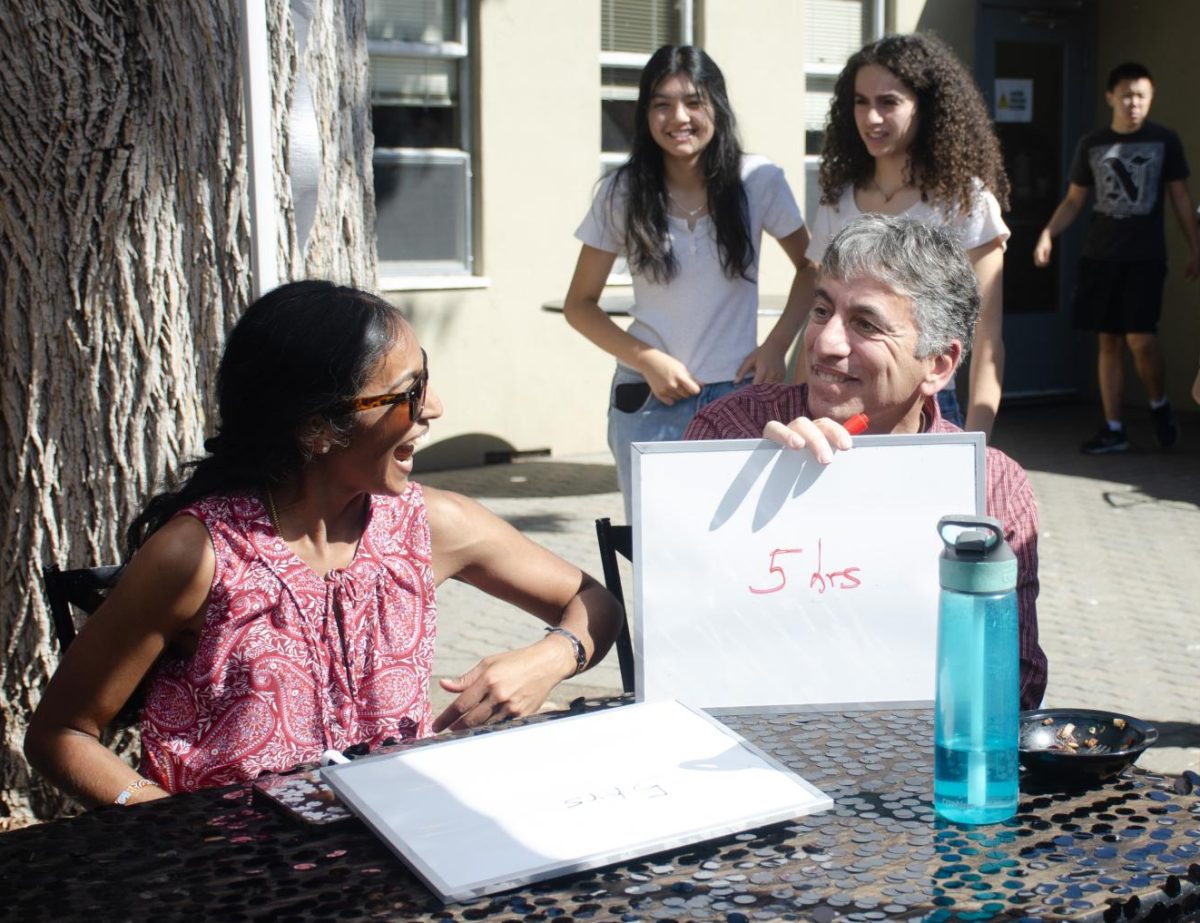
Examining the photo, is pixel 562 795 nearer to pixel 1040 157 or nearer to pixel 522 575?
pixel 522 575

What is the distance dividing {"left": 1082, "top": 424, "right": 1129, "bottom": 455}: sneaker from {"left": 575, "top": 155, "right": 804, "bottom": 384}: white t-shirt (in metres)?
6.44

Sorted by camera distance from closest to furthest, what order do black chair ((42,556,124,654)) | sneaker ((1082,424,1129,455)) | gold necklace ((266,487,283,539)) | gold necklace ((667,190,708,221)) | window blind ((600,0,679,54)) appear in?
gold necklace ((266,487,283,539))
black chair ((42,556,124,654))
gold necklace ((667,190,708,221))
sneaker ((1082,424,1129,455))
window blind ((600,0,679,54))

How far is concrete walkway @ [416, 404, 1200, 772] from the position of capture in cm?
549

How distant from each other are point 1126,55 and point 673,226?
8977mm

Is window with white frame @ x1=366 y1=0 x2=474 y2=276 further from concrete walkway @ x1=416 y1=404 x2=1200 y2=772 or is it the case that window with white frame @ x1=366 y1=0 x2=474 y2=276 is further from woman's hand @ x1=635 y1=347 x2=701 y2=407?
woman's hand @ x1=635 y1=347 x2=701 y2=407

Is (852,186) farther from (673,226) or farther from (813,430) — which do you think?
(813,430)

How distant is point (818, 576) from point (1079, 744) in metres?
0.41

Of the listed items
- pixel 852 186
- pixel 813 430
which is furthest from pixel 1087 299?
pixel 813 430

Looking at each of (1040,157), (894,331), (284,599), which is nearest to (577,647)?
(284,599)

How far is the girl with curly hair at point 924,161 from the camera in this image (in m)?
4.22

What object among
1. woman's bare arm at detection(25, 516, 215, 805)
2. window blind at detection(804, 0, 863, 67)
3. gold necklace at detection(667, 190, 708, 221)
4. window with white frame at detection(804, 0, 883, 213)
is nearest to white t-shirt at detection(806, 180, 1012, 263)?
gold necklace at detection(667, 190, 708, 221)

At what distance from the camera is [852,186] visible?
14.9ft

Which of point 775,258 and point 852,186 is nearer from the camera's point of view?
point 852,186

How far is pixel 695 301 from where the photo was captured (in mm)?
4562
